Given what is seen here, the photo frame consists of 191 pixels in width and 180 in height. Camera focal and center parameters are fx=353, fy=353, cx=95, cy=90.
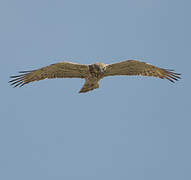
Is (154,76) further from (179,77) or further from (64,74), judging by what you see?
(64,74)

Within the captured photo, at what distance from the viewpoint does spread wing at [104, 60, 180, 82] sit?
1481 cm

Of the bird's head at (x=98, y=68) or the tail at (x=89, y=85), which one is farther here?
the tail at (x=89, y=85)

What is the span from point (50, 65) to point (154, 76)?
4.57 metres

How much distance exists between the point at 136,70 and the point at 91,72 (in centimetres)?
203

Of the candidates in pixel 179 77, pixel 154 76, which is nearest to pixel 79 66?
pixel 154 76

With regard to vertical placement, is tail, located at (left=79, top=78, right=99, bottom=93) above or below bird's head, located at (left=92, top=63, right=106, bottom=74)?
below

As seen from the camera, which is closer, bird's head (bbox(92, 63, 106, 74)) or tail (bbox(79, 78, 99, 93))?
bird's head (bbox(92, 63, 106, 74))

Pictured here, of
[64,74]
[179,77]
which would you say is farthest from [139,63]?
[64,74]

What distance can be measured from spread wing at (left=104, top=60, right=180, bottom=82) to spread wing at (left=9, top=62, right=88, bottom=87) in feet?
3.68

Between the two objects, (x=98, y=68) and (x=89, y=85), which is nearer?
(x=98, y=68)

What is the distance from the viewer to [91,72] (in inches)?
582

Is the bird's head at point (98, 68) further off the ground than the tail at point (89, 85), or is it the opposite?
the bird's head at point (98, 68)

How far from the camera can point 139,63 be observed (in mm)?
14891

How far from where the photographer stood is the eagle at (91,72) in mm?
14703
